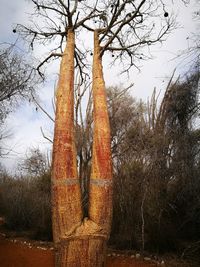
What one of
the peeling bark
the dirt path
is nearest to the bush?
the dirt path

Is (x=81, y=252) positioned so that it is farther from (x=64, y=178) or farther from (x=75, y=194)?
(x=64, y=178)

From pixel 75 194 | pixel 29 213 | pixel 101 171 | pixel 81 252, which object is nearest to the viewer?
pixel 81 252

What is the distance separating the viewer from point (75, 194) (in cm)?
351

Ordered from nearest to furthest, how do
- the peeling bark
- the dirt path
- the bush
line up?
the peeling bark, the dirt path, the bush

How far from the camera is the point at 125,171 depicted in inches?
365

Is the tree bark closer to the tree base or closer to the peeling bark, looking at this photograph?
the tree base

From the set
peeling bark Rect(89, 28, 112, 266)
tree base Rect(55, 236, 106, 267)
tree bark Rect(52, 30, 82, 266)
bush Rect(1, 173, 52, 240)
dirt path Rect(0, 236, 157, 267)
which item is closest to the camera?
tree base Rect(55, 236, 106, 267)

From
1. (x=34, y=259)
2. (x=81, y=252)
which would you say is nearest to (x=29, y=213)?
(x=34, y=259)

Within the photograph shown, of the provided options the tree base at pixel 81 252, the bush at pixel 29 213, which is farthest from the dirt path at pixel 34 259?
the tree base at pixel 81 252

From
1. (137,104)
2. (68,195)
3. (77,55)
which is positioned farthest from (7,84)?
(137,104)

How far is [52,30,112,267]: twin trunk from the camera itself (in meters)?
3.28

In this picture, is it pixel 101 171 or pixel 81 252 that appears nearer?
pixel 81 252

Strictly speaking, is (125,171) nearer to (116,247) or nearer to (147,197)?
(147,197)

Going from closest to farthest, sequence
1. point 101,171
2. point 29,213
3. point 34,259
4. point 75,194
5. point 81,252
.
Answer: point 81,252, point 75,194, point 101,171, point 34,259, point 29,213
